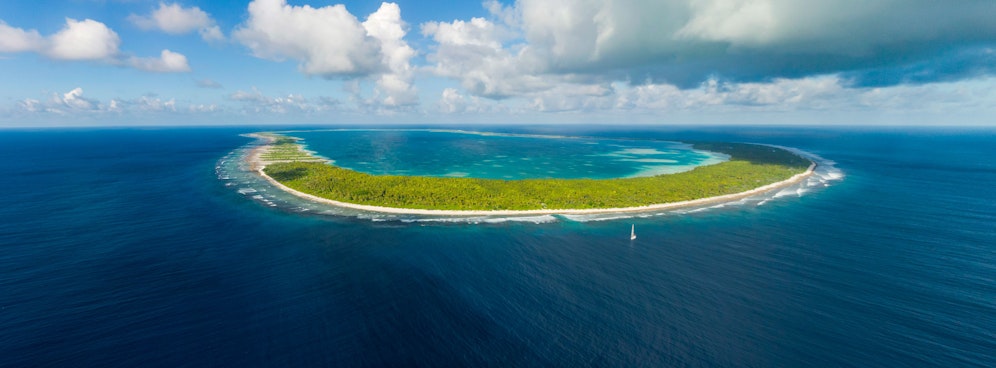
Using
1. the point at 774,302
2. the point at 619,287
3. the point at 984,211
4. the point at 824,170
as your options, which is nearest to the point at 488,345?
the point at 619,287

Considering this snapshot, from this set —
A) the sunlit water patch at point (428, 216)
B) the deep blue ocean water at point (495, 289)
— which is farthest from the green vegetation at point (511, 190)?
the deep blue ocean water at point (495, 289)

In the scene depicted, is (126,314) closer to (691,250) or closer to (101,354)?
(101,354)

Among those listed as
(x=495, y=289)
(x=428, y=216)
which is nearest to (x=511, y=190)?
(x=428, y=216)

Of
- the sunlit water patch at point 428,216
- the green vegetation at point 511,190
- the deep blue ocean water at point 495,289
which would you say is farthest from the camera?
the green vegetation at point 511,190

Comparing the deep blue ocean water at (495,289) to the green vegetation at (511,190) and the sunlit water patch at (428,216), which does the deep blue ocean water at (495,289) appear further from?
the green vegetation at (511,190)

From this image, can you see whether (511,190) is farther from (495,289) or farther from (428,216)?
(495,289)
